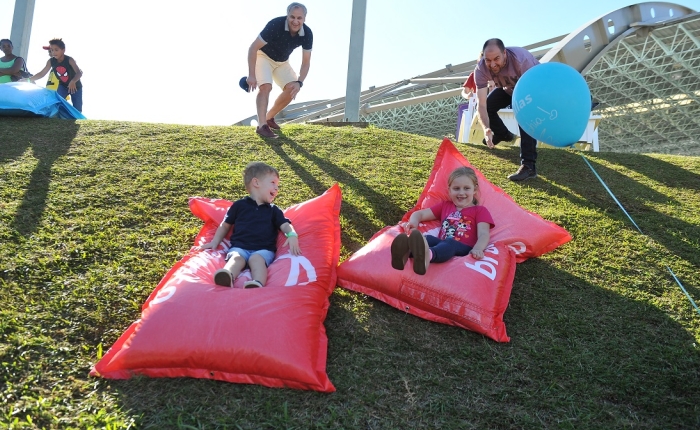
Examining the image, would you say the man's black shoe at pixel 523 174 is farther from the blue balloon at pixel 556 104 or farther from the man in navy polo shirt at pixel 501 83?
the blue balloon at pixel 556 104

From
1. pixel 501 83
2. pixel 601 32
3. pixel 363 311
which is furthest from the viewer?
pixel 601 32

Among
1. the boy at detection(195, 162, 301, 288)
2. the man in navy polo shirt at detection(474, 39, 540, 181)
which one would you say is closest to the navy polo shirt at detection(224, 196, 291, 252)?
the boy at detection(195, 162, 301, 288)

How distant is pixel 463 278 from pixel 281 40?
454 cm

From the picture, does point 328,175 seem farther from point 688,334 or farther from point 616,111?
point 616,111

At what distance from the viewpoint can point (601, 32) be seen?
20031 mm

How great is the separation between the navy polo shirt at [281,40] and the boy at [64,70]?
168 inches

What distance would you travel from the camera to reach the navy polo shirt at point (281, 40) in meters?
6.56

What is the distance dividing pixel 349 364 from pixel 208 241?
158cm

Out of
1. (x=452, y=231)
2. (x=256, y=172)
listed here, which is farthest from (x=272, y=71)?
(x=452, y=231)

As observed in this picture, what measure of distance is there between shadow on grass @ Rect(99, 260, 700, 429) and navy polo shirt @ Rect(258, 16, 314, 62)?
13.7ft

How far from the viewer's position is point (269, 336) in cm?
266

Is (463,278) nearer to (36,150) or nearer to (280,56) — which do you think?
(280,56)

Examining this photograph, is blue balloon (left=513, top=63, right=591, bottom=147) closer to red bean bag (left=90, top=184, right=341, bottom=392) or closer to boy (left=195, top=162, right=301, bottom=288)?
boy (left=195, top=162, right=301, bottom=288)

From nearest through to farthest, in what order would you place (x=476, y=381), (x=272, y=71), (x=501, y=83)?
(x=476, y=381), (x=501, y=83), (x=272, y=71)
